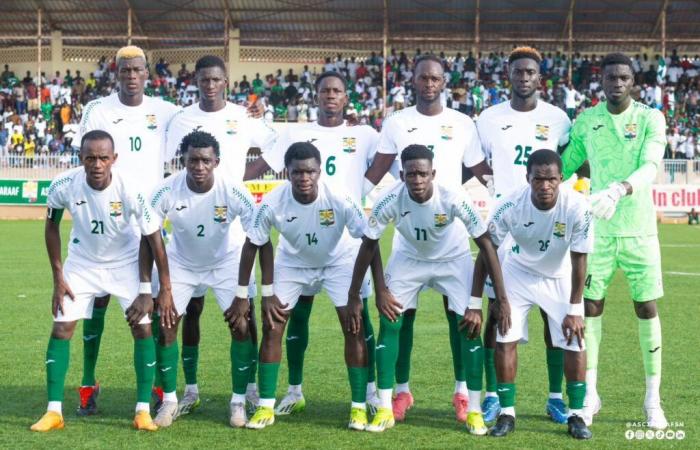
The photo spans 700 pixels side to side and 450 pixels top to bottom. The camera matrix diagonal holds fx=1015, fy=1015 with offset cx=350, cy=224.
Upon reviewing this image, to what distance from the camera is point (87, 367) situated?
25.9ft

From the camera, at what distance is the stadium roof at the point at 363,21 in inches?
1656

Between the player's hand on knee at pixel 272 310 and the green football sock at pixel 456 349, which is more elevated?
the player's hand on knee at pixel 272 310

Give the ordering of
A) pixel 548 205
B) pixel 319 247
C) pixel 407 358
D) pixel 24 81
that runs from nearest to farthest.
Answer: pixel 548 205 → pixel 319 247 → pixel 407 358 → pixel 24 81

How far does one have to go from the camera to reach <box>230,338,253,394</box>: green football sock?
7.59 m

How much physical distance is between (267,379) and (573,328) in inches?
88.2

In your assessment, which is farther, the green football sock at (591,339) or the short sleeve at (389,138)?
the short sleeve at (389,138)

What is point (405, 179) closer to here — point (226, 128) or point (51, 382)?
point (226, 128)

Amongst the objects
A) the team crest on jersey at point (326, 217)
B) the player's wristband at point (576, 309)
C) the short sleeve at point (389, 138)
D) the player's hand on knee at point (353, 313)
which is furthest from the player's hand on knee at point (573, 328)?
the short sleeve at point (389, 138)

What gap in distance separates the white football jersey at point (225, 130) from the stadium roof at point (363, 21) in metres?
33.2

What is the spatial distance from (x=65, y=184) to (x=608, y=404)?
4.50 metres

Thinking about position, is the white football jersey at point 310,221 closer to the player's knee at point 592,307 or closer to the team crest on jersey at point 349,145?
the team crest on jersey at point 349,145

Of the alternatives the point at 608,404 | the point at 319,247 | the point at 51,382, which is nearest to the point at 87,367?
the point at 51,382

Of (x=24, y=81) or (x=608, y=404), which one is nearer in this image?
(x=608, y=404)

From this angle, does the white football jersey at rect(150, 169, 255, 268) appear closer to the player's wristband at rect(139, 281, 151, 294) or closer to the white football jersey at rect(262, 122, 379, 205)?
the player's wristband at rect(139, 281, 151, 294)
